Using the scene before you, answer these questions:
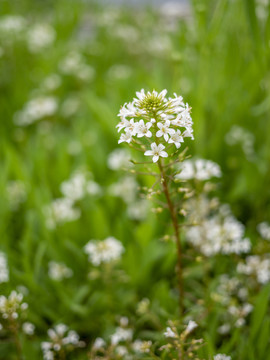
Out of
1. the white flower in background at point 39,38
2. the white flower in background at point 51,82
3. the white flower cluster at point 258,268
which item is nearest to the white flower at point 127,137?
the white flower cluster at point 258,268

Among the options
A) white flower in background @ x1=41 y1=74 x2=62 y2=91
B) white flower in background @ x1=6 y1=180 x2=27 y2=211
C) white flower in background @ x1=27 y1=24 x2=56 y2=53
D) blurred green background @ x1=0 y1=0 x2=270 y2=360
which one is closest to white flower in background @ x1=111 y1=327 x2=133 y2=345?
blurred green background @ x1=0 y1=0 x2=270 y2=360

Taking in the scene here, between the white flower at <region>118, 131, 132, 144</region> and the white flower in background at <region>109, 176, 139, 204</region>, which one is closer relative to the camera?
the white flower at <region>118, 131, 132, 144</region>

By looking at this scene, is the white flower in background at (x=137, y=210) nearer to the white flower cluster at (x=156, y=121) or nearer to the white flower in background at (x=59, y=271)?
the white flower in background at (x=59, y=271)

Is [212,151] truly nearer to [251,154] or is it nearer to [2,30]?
[251,154]

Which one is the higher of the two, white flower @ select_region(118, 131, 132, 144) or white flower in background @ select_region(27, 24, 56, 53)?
white flower in background @ select_region(27, 24, 56, 53)

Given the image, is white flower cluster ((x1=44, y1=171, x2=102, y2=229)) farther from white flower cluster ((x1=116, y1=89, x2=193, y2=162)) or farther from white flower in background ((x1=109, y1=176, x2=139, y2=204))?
white flower cluster ((x1=116, y1=89, x2=193, y2=162))

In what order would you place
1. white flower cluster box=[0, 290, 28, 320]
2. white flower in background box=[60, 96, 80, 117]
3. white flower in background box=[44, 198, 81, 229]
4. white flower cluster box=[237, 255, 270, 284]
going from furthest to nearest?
white flower in background box=[60, 96, 80, 117] < white flower in background box=[44, 198, 81, 229] < white flower cluster box=[237, 255, 270, 284] < white flower cluster box=[0, 290, 28, 320]

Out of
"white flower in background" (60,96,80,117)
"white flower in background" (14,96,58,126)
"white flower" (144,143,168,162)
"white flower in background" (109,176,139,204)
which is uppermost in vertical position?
"white flower in background" (60,96,80,117)
